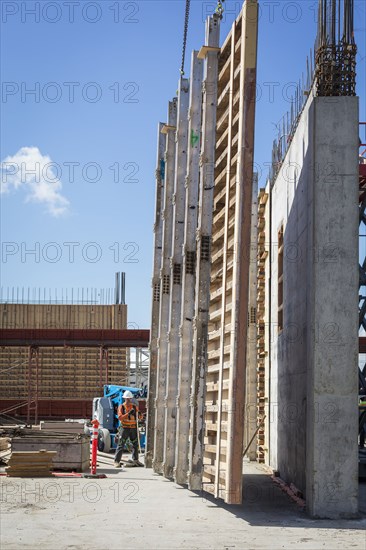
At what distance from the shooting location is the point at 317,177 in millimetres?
11602

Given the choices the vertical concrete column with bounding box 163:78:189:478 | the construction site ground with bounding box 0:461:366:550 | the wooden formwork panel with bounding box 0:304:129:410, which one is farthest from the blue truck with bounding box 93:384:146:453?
the wooden formwork panel with bounding box 0:304:129:410

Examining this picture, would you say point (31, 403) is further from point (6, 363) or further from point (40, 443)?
point (40, 443)

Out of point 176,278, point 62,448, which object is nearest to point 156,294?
point 176,278

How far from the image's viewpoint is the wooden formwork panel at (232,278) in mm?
11273

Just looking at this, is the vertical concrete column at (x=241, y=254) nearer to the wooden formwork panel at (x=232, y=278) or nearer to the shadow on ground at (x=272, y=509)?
the wooden formwork panel at (x=232, y=278)

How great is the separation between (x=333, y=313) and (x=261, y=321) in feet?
31.0

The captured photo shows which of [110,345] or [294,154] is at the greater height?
[294,154]

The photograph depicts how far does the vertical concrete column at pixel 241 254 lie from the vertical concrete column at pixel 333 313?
37.0 inches

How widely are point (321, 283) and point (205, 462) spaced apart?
12.7ft

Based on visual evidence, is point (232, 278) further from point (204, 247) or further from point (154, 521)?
point (154, 521)

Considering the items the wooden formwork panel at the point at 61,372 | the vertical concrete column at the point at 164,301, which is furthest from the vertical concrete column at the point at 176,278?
the wooden formwork panel at the point at 61,372

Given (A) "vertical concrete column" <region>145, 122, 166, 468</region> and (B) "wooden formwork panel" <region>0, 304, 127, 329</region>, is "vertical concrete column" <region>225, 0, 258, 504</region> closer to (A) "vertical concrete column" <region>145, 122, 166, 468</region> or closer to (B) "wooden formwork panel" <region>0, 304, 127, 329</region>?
(A) "vertical concrete column" <region>145, 122, 166, 468</region>

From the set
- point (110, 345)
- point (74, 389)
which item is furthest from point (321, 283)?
point (74, 389)

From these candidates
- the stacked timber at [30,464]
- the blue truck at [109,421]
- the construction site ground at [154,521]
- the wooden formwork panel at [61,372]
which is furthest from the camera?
the wooden formwork panel at [61,372]
